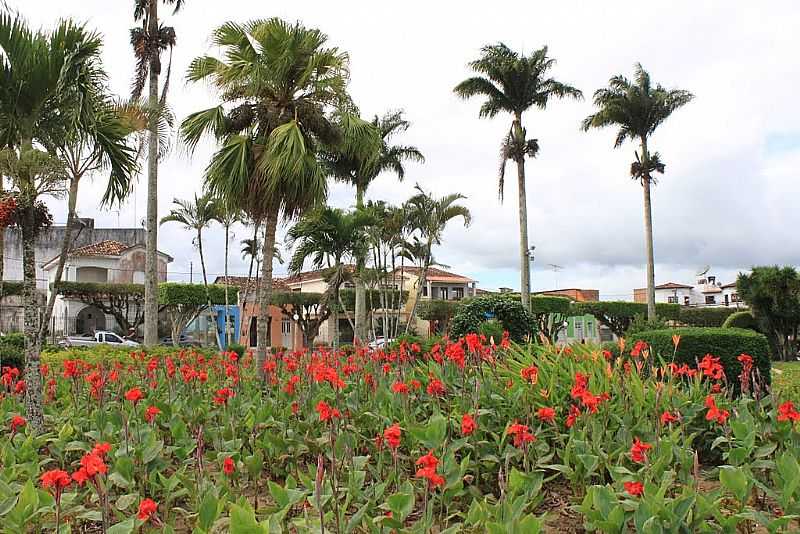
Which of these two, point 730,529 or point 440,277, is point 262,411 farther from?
point 440,277

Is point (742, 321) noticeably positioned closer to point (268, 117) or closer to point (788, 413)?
point (268, 117)

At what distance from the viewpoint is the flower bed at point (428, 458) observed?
2.74 metres

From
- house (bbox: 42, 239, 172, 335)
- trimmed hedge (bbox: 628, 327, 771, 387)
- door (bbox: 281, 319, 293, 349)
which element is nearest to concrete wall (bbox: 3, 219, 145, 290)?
house (bbox: 42, 239, 172, 335)

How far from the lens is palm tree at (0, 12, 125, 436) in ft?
17.2

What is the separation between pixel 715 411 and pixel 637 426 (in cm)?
53

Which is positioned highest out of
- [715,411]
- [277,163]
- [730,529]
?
[277,163]

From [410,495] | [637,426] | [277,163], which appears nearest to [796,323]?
[277,163]

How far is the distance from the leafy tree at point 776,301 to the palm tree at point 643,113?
355 cm

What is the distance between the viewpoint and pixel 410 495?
275 cm

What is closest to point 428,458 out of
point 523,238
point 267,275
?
point 267,275

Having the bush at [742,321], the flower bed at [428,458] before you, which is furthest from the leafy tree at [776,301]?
the flower bed at [428,458]

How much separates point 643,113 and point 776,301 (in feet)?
29.4

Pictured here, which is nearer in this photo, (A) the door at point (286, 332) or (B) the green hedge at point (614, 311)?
(B) the green hedge at point (614, 311)

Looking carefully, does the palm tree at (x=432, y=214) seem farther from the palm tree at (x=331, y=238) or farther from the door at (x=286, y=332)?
the door at (x=286, y=332)
